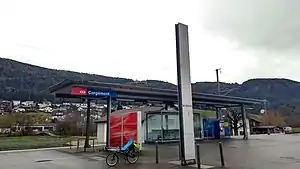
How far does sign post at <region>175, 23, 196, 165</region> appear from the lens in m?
12.8

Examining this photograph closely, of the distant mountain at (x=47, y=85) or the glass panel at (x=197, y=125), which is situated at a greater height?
the distant mountain at (x=47, y=85)

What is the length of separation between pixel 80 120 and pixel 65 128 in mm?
3376

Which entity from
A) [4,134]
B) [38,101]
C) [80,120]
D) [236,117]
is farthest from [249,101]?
[38,101]

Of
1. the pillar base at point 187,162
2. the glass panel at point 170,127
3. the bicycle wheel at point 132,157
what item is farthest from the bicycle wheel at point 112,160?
the glass panel at point 170,127

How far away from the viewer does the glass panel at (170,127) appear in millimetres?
28897

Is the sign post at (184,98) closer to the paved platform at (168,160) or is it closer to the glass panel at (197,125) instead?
the paved platform at (168,160)

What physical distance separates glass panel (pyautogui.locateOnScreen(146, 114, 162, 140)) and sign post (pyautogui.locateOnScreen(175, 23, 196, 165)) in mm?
15681

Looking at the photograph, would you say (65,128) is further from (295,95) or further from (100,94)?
(295,95)

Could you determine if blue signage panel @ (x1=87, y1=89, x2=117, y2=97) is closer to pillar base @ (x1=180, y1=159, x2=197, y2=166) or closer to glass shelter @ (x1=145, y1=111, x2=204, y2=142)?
pillar base @ (x1=180, y1=159, x2=197, y2=166)

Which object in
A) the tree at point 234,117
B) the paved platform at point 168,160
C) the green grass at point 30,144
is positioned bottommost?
the paved platform at point 168,160

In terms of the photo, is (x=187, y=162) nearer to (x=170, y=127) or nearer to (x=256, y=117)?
(x=170, y=127)

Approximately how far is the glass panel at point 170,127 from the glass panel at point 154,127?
0.50m

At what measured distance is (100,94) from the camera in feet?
65.0

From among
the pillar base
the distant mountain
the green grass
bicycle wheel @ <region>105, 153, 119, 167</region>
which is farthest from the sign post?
the distant mountain
